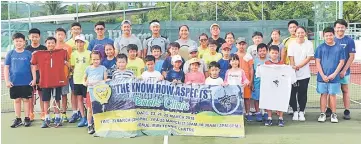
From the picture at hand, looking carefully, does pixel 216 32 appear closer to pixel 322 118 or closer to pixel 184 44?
pixel 184 44

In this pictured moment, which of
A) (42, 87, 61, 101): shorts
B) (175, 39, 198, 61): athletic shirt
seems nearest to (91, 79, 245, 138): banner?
(175, 39, 198, 61): athletic shirt

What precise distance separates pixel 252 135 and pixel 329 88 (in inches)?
65.4

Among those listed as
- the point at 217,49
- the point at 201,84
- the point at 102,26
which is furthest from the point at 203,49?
the point at 102,26

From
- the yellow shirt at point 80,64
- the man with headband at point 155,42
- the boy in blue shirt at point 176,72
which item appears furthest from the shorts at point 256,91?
the yellow shirt at point 80,64

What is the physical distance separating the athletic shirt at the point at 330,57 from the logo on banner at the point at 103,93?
3266 millimetres

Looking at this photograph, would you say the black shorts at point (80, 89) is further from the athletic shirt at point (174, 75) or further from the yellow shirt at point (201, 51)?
the yellow shirt at point (201, 51)

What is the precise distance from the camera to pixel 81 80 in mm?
6715

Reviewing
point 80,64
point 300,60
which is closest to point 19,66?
point 80,64

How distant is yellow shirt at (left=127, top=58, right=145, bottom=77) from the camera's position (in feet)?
21.3

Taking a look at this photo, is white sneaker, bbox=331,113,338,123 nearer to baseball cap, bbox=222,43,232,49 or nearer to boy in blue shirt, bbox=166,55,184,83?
baseball cap, bbox=222,43,232,49

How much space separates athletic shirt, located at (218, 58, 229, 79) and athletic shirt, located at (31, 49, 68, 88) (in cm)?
236

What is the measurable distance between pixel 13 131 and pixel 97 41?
1.84 meters

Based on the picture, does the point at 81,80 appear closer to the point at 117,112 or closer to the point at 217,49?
the point at 117,112

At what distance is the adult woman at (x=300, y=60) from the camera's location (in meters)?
6.95
